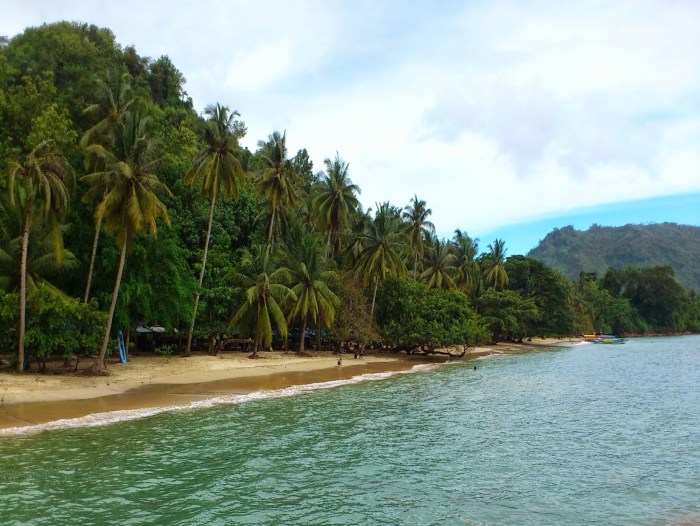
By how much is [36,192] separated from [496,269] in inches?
2551

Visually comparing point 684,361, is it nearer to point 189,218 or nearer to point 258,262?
point 258,262

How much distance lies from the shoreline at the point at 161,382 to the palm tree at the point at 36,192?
4.05m

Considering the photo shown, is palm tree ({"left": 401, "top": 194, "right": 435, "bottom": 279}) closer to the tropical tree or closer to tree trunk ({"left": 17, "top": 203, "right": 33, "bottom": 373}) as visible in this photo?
the tropical tree

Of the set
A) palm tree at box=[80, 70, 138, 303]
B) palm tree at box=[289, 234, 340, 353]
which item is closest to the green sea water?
palm tree at box=[289, 234, 340, 353]

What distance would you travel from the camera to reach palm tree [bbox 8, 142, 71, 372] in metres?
23.6

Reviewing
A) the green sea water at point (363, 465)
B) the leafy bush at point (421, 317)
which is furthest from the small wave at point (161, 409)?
the leafy bush at point (421, 317)

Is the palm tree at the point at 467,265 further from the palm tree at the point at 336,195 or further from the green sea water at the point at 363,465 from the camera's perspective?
the green sea water at the point at 363,465

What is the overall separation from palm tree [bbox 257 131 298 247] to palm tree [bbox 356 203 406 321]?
8139 millimetres

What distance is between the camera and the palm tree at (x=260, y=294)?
37812 millimetres

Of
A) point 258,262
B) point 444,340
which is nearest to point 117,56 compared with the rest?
point 258,262

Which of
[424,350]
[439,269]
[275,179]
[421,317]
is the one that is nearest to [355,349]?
[421,317]

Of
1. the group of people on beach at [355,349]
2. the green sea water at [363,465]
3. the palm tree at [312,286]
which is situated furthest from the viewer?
the group of people on beach at [355,349]

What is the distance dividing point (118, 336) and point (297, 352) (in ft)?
53.4

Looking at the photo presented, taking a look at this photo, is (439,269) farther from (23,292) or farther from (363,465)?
(363,465)
